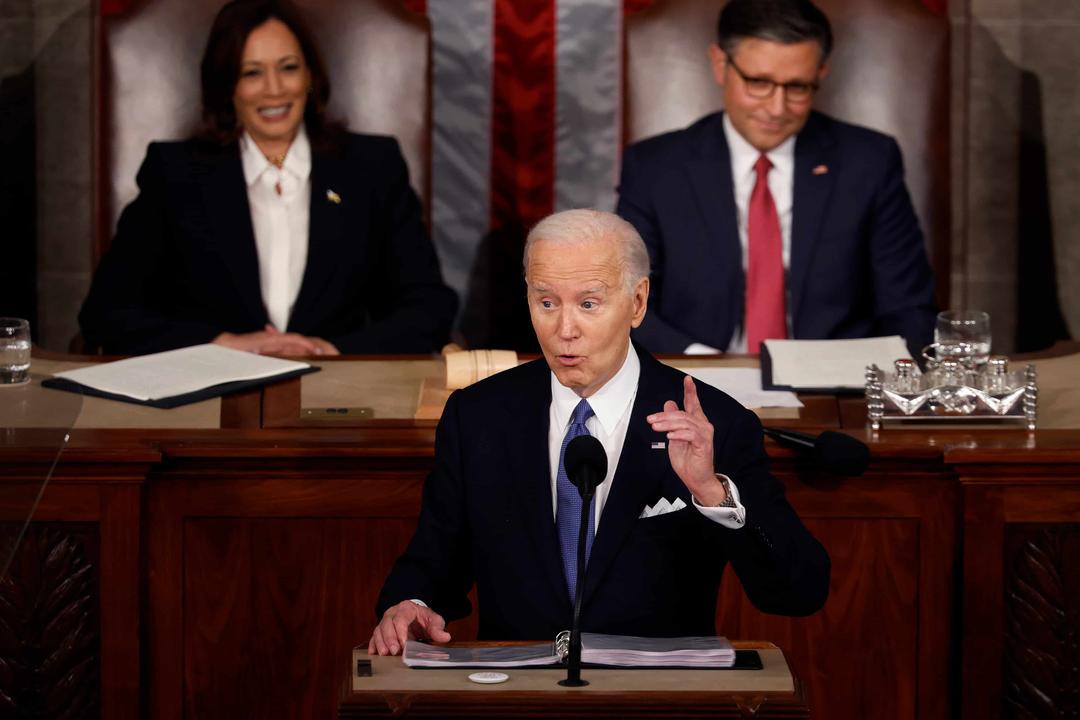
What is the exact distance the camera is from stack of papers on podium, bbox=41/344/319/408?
3.11 m

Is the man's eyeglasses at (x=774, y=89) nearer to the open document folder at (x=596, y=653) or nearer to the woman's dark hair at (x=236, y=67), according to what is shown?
the woman's dark hair at (x=236, y=67)

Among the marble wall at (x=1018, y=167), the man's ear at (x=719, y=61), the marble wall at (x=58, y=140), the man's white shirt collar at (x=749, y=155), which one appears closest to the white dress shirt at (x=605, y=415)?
the man's white shirt collar at (x=749, y=155)

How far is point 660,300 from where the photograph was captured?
4.25 meters

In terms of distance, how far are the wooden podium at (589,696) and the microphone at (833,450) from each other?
0.89 metres

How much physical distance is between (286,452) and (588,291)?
31.2 inches

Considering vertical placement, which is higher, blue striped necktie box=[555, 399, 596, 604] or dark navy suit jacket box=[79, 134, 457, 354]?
dark navy suit jacket box=[79, 134, 457, 354]

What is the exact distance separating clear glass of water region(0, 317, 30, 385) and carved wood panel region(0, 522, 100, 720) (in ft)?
1.93

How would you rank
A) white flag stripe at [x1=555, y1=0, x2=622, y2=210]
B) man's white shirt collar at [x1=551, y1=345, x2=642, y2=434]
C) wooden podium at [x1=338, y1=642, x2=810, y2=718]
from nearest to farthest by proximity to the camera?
1. wooden podium at [x1=338, y1=642, x2=810, y2=718]
2. man's white shirt collar at [x1=551, y1=345, x2=642, y2=434]
3. white flag stripe at [x1=555, y1=0, x2=622, y2=210]

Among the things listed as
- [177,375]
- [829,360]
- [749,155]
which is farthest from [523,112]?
[177,375]

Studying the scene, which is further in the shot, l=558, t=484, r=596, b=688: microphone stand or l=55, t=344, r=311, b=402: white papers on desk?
l=55, t=344, r=311, b=402: white papers on desk

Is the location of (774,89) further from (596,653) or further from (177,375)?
(596,653)

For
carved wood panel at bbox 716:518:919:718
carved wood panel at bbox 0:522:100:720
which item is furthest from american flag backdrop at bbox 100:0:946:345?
carved wood panel at bbox 0:522:100:720

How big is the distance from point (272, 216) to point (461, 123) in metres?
0.83

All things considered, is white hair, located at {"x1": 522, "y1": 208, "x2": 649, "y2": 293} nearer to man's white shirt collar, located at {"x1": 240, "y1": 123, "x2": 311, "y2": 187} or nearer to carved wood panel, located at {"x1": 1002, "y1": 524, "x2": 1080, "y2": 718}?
carved wood panel, located at {"x1": 1002, "y1": 524, "x2": 1080, "y2": 718}
